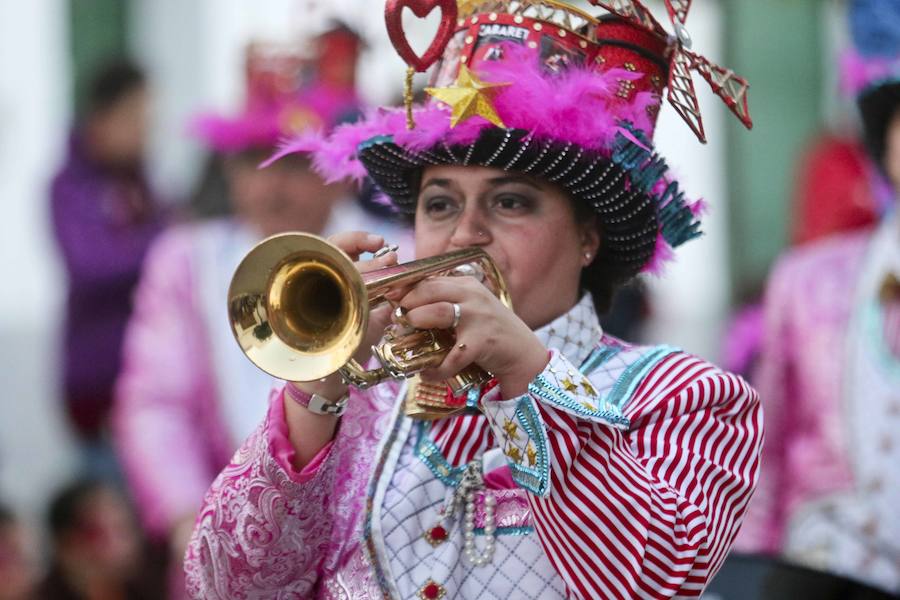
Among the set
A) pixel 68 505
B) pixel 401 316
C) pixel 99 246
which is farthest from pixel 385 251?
pixel 99 246

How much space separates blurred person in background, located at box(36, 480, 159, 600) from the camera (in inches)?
283

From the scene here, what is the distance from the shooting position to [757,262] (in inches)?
410

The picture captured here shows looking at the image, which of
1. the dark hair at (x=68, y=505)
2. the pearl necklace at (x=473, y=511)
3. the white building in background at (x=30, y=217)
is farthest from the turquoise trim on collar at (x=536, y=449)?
the white building in background at (x=30, y=217)

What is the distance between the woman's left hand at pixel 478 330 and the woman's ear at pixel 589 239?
1.78ft

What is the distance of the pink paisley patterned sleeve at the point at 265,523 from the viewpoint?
375cm

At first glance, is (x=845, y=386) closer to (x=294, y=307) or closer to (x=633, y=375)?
(x=633, y=375)

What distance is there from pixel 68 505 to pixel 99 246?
1.25 meters

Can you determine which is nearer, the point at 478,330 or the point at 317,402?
the point at 478,330

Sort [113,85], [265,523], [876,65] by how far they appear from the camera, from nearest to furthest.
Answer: [265,523]
[876,65]
[113,85]

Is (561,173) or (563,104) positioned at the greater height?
(563,104)

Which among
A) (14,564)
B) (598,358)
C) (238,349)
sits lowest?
(14,564)

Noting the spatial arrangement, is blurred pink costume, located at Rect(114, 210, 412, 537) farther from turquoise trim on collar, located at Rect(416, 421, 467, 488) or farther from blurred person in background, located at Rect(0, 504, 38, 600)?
turquoise trim on collar, located at Rect(416, 421, 467, 488)

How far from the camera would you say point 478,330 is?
11.5 feet

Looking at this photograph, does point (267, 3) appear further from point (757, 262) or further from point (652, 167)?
point (652, 167)
